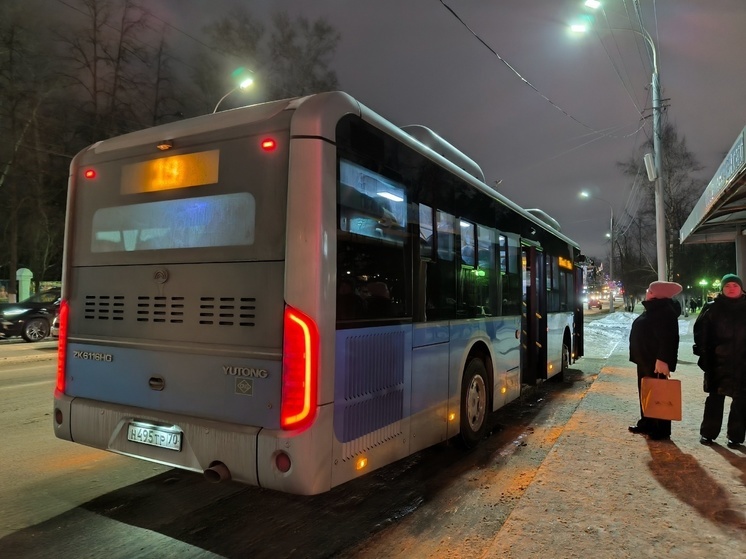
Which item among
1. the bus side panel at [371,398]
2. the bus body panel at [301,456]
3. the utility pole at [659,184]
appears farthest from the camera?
the utility pole at [659,184]

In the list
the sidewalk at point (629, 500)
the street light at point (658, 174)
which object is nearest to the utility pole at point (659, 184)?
the street light at point (658, 174)

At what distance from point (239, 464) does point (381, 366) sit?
4.00 feet

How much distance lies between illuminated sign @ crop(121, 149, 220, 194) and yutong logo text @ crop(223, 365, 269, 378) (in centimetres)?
138

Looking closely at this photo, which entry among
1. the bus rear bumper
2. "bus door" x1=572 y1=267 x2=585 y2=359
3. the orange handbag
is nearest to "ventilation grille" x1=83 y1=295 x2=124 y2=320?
the bus rear bumper

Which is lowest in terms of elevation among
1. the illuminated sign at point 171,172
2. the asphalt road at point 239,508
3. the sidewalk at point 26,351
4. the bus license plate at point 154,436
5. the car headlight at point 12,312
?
the asphalt road at point 239,508

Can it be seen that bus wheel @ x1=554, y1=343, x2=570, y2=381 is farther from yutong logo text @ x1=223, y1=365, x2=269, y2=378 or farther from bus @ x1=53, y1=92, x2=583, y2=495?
yutong logo text @ x1=223, y1=365, x2=269, y2=378

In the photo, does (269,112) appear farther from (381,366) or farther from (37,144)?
(37,144)

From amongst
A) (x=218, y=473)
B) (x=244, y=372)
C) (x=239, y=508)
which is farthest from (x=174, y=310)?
(x=239, y=508)

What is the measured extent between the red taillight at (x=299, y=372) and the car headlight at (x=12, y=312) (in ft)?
56.2

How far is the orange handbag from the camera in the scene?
541 cm

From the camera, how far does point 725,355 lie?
536 centimetres

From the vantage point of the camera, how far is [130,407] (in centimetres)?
387

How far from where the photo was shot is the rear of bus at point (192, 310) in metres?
3.22

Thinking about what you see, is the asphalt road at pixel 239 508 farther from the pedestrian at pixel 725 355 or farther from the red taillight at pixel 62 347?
the pedestrian at pixel 725 355
